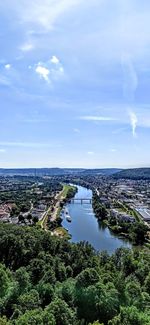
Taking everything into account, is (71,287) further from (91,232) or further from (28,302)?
(91,232)

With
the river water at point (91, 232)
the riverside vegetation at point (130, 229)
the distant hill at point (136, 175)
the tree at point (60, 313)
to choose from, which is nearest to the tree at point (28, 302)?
the tree at point (60, 313)

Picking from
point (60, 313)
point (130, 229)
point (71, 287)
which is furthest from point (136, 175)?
point (60, 313)

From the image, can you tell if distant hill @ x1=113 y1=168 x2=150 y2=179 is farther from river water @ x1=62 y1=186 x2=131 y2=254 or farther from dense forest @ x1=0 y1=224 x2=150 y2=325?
dense forest @ x1=0 y1=224 x2=150 y2=325

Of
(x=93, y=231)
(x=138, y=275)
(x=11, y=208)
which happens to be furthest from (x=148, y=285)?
(x=11, y=208)

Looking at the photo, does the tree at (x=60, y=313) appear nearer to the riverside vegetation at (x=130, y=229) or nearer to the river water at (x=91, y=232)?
the river water at (x=91, y=232)

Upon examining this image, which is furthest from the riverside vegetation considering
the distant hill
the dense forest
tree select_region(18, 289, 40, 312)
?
the distant hill

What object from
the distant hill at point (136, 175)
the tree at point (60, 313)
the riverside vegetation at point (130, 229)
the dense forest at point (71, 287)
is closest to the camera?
the tree at point (60, 313)
